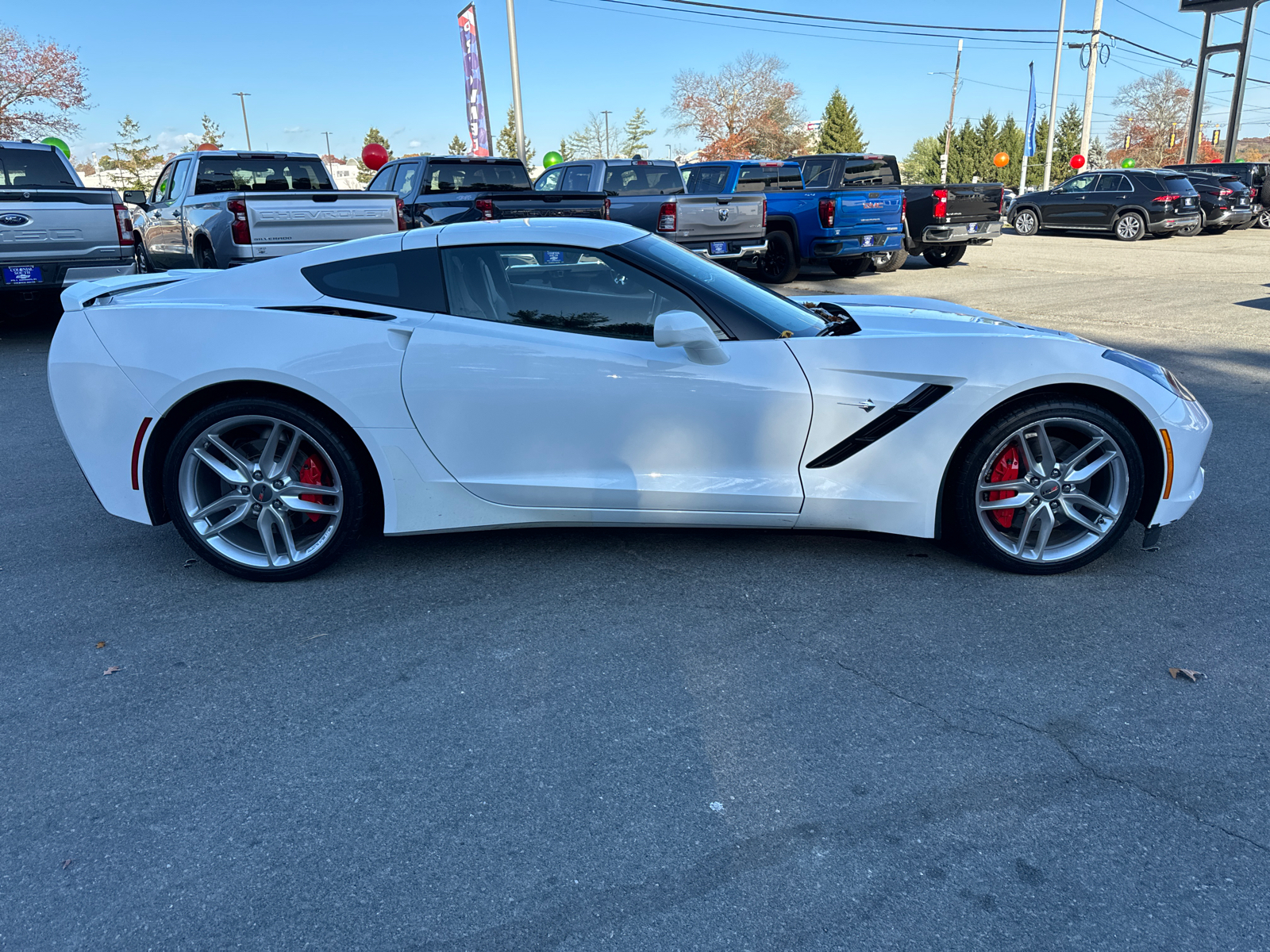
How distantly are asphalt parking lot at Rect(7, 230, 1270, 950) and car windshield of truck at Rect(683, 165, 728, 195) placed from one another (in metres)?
11.5

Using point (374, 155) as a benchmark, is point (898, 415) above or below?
below

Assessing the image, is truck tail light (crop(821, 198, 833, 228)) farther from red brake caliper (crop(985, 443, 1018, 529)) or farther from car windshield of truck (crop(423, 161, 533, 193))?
red brake caliper (crop(985, 443, 1018, 529))

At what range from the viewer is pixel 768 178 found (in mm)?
14766

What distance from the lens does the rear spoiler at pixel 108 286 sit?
391 cm

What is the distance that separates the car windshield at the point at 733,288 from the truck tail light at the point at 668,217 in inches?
346

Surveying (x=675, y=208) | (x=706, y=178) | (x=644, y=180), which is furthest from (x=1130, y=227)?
(x=675, y=208)

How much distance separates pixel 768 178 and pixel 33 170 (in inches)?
390

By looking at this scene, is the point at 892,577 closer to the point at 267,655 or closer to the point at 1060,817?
the point at 1060,817

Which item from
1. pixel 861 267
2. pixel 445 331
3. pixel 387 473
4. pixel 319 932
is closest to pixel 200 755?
pixel 319 932

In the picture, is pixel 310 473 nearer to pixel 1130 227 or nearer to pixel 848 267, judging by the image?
pixel 848 267

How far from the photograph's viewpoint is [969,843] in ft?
7.50

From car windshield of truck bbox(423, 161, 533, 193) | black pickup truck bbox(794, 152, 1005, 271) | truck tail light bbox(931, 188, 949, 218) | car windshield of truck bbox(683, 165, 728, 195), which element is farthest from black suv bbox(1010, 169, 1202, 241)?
car windshield of truck bbox(423, 161, 533, 193)

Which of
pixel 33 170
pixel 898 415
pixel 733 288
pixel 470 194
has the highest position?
pixel 33 170

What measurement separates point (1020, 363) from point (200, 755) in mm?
3120
